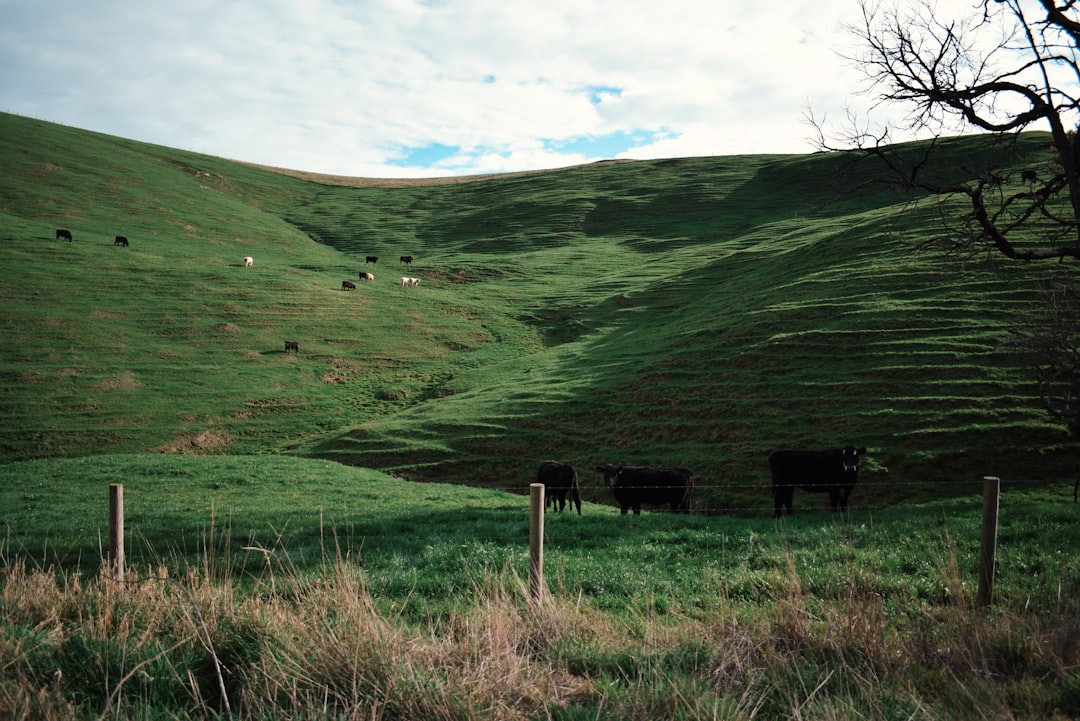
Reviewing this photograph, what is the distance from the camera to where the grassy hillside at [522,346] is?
82.5ft

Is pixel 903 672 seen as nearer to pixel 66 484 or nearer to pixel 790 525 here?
pixel 790 525

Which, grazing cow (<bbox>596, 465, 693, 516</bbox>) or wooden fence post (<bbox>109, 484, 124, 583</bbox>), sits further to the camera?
grazing cow (<bbox>596, 465, 693, 516</bbox>)

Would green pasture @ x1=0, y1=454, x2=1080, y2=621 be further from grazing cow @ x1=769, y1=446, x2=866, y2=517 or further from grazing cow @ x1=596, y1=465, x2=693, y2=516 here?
grazing cow @ x1=596, y1=465, x2=693, y2=516

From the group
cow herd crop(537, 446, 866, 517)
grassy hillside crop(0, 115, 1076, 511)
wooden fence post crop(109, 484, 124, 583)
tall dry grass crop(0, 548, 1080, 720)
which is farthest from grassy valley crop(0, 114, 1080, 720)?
cow herd crop(537, 446, 866, 517)

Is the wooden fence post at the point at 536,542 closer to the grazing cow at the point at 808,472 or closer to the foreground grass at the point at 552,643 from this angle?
the foreground grass at the point at 552,643

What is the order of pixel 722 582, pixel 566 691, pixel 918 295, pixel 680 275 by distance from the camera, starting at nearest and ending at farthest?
pixel 566 691 → pixel 722 582 → pixel 918 295 → pixel 680 275

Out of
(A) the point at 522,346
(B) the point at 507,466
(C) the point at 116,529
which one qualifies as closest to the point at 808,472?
(B) the point at 507,466

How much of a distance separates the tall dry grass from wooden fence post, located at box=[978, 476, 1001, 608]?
A: 97cm

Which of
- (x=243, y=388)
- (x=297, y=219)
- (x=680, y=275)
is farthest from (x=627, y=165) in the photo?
(x=243, y=388)

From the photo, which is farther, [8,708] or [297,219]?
[297,219]

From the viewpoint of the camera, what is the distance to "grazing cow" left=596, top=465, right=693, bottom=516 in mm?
20328

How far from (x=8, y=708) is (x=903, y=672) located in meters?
6.72

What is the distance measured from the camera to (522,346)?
51.2 m

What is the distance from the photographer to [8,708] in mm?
4672
